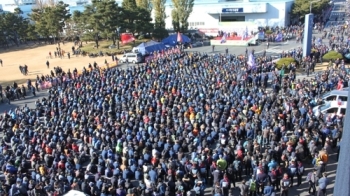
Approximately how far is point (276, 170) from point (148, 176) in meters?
4.09

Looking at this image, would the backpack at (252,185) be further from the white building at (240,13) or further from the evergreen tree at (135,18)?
the white building at (240,13)

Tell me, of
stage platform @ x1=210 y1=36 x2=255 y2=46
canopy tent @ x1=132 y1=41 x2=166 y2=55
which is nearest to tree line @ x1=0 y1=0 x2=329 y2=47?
canopy tent @ x1=132 y1=41 x2=166 y2=55

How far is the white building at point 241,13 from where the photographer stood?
5409 cm

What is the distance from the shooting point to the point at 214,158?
1144 cm

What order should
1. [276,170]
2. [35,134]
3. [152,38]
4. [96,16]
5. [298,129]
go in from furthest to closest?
[152,38]
[96,16]
[35,134]
[298,129]
[276,170]

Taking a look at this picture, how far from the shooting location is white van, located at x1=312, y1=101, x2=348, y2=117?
15.4m

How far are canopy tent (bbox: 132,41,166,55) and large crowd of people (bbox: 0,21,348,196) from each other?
47.6 ft

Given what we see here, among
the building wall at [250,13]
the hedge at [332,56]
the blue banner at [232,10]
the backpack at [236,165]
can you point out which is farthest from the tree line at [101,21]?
the backpack at [236,165]

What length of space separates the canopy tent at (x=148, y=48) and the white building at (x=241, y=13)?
19053mm

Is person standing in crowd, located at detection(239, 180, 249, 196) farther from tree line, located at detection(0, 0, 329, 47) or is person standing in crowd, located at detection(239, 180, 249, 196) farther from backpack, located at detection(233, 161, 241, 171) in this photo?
tree line, located at detection(0, 0, 329, 47)

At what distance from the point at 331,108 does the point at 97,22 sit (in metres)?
35.9

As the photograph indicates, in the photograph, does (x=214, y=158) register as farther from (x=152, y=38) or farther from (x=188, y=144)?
(x=152, y=38)

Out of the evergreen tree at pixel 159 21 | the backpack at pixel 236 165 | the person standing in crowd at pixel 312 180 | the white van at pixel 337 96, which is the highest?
the evergreen tree at pixel 159 21

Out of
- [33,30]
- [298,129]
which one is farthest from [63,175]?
[33,30]
